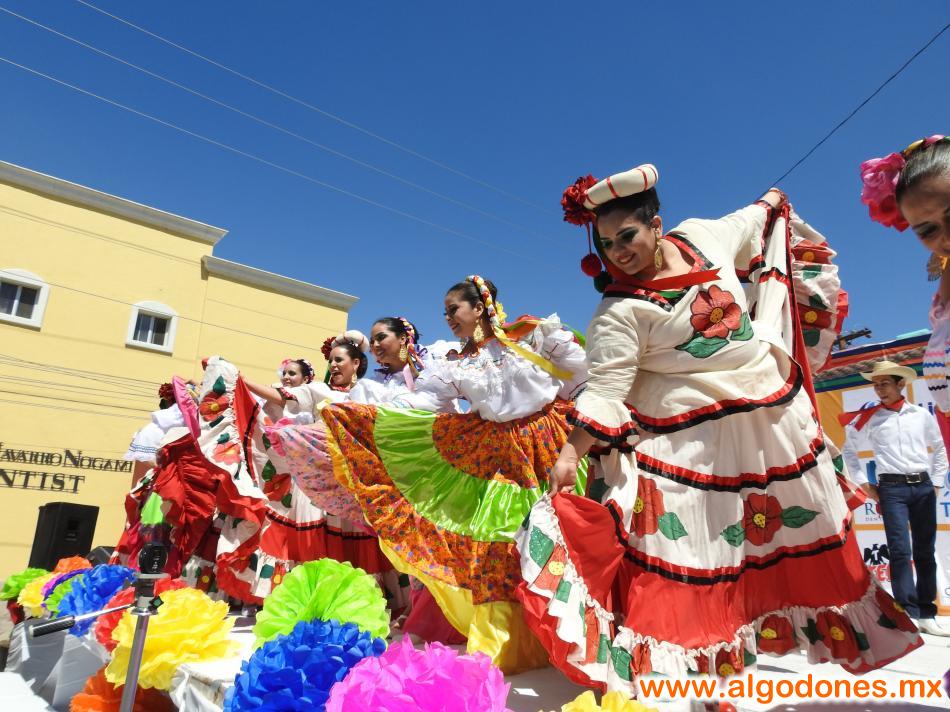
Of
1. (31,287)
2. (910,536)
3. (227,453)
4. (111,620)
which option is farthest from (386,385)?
(31,287)

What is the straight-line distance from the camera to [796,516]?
1.84m

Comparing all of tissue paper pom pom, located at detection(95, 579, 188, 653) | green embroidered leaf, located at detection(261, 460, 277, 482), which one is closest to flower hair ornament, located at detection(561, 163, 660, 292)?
tissue paper pom pom, located at detection(95, 579, 188, 653)

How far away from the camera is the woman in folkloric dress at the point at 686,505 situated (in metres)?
1.72

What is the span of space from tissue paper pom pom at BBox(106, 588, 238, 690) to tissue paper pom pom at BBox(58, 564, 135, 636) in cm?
116

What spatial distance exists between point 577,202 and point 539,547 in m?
1.14

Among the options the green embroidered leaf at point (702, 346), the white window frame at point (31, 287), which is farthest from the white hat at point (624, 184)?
the white window frame at point (31, 287)

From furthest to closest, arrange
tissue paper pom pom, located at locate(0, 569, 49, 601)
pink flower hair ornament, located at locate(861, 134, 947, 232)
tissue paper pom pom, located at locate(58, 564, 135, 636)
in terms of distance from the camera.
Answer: tissue paper pom pom, located at locate(0, 569, 49, 601), tissue paper pom pom, located at locate(58, 564, 135, 636), pink flower hair ornament, located at locate(861, 134, 947, 232)

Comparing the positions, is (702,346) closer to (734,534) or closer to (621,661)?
(734,534)

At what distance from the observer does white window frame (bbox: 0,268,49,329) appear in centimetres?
1371

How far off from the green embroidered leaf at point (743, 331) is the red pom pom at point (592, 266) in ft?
1.61

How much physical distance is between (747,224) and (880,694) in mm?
1595

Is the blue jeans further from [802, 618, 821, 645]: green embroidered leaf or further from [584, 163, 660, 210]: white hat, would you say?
[584, 163, 660, 210]: white hat

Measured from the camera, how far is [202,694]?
2.23m

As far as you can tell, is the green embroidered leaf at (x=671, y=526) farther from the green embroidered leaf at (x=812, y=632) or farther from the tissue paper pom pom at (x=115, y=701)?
the tissue paper pom pom at (x=115, y=701)
